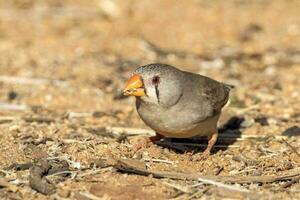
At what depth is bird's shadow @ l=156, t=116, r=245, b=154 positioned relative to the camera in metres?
6.19

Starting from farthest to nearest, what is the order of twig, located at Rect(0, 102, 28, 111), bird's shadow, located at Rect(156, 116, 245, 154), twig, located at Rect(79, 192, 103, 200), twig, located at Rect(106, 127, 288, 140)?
twig, located at Rect(0, 102, 28, 111) → twig, located at Rect(106, 127, 288, 140) → bird's shadow, located at Rect(156, 116, 245, 154) → twig, located at Rect(79, 192, 103, 200)

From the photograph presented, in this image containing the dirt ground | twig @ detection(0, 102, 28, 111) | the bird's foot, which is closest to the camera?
the dirt ground

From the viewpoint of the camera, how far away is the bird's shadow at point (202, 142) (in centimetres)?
619

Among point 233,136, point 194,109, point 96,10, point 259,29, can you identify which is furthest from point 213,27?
point 194,109

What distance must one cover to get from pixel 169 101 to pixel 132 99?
256 cm

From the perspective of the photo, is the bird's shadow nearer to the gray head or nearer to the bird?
the bird

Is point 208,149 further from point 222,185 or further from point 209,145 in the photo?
point 222,185

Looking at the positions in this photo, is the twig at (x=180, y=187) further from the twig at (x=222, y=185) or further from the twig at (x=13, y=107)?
the twig at (x=13, y=107)

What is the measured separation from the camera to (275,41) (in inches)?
410

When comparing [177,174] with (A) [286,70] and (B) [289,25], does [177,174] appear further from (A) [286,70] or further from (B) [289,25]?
(B) [289,25]

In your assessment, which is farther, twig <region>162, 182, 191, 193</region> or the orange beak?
the orange beak

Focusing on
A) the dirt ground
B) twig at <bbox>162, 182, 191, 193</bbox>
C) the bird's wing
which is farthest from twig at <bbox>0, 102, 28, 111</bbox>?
twig at <bbox>162, 182, 191, 193</bbox>

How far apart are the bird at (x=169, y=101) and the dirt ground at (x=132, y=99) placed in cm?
31

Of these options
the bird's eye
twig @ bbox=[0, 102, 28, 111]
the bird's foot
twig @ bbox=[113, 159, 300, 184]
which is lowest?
twig @ bbox=[113, 159, 300, 184]
